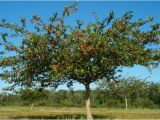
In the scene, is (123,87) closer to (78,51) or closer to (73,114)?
(73,114)

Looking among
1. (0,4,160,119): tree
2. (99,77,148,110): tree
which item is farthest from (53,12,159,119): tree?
(99,77,148,110): tree

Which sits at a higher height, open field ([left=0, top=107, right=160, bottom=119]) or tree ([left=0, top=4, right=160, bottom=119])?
tree ([left=0, top=4, right=160, bottom=119])

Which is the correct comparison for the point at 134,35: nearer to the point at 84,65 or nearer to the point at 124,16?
the point at 124,16

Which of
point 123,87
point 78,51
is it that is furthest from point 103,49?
point 123,87

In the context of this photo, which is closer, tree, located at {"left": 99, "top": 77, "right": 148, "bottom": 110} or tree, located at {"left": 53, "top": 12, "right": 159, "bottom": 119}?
tree, located at {"left": 53, "top": 12, "right": 159, "bottom": 119}

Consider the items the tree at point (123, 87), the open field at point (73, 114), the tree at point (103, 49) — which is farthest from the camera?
the tree at point (123, 87)

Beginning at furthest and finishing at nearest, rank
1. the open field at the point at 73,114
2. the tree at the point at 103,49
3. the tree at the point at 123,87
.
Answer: the tree at the point at 123,87
the open field at the point at 73,114
the tree at the point at 103,49

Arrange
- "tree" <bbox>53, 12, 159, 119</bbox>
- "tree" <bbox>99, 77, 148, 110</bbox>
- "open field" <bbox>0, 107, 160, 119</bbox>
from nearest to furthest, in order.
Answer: "tree" <bbox>53, 12, 159, 119</bbox> → "open field" <bbox>0, 107, 160, 119</bbox> → "tree" <bbox>99, 77, 148, 110</bbox>

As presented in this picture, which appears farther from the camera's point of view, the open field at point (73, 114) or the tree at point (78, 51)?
the open field at point (73, 114)

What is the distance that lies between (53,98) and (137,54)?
84.3 metres

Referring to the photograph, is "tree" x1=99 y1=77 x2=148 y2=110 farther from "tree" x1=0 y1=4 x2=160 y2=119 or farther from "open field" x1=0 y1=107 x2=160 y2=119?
"tree" x1=0 y1=4 x2=160 y2=119

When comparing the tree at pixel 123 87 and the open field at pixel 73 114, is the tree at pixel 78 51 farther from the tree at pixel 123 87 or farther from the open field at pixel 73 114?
the tree at pixel 123 87

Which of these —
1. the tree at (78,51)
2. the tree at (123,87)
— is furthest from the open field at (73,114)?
the tree at (123,87)

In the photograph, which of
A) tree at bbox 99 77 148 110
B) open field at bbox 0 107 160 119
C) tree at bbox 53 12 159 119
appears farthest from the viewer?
tree at bbox 99 77 148 110
